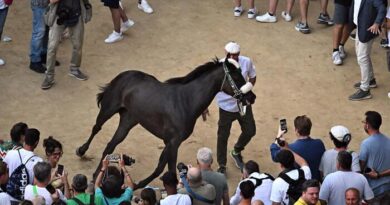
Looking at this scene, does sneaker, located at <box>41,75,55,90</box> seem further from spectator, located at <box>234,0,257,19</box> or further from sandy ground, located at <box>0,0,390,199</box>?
spectator, located at <box>234,0,257,19</box>

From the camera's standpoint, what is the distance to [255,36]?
1488cm

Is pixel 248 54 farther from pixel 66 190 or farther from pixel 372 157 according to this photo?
pixel 66 190

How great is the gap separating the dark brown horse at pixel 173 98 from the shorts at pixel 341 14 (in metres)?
3.92

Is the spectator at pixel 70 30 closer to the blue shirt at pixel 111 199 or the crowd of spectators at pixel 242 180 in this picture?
the crowd of spectators at pixel 242 180

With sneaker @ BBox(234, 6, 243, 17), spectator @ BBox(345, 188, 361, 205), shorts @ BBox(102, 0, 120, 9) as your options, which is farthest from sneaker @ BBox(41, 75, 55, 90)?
spectator @ BBox(345, 188, 361, 205)

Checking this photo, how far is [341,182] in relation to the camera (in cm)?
893

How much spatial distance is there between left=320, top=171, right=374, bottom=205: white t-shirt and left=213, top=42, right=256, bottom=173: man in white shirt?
2373 millimetres

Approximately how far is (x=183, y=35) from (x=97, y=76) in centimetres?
195

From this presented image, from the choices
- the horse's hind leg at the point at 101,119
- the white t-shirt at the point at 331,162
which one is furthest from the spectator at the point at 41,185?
the white t-shirt at the point at 331,162

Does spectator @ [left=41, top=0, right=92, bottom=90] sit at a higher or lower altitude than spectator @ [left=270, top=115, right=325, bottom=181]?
lower

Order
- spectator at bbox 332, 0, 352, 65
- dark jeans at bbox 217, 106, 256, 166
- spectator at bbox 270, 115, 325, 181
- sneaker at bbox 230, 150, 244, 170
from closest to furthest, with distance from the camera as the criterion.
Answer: spectator at bbox 270, 115, 325, 181 → dark jeans at bbox 217, 106, 256, 166 → sneaker at bbox 230, 150, 244, 170 → spectator at bbox 332, 0, 352, 65

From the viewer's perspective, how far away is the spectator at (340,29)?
1390 centimetres

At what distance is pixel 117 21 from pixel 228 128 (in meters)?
3.71

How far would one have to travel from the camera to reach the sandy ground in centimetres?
1216
